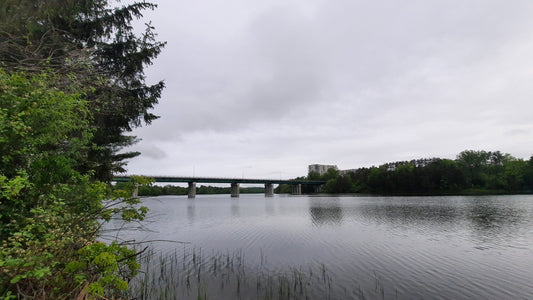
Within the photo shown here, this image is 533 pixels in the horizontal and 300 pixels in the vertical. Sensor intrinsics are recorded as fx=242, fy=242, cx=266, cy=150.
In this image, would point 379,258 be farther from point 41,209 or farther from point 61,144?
point 61,144

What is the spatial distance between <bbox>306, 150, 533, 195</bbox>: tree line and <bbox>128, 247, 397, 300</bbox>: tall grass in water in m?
117

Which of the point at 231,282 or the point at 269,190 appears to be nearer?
the point at 231,282

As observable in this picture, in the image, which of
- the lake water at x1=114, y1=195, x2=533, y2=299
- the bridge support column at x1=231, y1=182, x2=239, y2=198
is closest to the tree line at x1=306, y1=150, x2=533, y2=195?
the bridge support column at x1=231, y1=182, x2=239, y2=198

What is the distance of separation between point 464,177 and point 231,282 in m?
132

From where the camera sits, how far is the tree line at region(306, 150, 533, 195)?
9919 centimetres

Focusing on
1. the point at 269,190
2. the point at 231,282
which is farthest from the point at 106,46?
the point at 269,190

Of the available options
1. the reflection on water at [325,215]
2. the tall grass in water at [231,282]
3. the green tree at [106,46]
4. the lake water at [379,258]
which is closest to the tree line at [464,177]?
the reflection on water at [325,215]

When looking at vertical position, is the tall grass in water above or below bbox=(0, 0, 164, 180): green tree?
below

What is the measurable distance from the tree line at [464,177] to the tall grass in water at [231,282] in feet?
385

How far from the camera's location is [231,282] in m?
10.6

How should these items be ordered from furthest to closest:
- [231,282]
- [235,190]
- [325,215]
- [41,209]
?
[235,190], [325,215], [231,282], [41,209]

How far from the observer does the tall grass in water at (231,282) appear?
30.1ft

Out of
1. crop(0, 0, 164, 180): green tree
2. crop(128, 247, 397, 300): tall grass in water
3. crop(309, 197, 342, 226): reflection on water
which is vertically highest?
crop(0, 0, 164, 180): green tree

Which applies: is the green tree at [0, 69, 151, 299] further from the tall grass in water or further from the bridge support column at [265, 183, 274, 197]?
the bridge support column at [265, 183, 274, 197]
